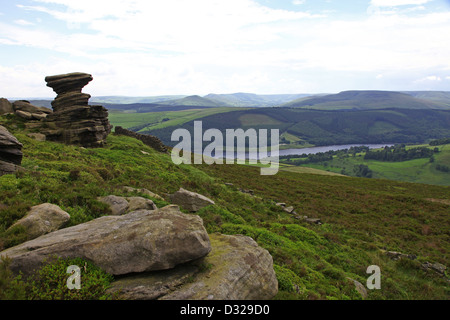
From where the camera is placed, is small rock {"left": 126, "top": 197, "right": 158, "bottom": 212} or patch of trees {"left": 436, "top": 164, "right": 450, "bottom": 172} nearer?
small rock {"left": 126, "top": 197, "right": 158, "bottom": 212}

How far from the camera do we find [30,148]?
2492 cm

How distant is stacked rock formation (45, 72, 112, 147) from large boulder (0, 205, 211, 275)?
1161 inches

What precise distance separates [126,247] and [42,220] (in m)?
4.82

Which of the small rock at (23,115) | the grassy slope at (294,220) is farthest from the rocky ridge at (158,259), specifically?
the small rock at (23,115)

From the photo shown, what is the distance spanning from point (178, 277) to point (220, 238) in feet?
13.0

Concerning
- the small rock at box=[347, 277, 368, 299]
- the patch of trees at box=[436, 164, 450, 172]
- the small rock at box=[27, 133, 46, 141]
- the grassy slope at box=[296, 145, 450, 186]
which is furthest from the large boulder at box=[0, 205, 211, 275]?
the patch of trees at box=[436, 164, 450, 172]

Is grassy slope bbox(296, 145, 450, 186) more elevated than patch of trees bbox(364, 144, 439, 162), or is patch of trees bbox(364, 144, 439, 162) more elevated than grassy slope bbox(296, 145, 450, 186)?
patch of trees bbox(364, 144, 439, 162)

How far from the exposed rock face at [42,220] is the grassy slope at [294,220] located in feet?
1.45

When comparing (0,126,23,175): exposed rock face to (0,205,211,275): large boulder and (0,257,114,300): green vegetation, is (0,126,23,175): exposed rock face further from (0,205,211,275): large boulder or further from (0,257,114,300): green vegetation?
(0,257,114,300): green vegetation

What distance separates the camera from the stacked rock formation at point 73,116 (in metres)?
34.0

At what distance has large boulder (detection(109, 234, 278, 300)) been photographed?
7.51 metres

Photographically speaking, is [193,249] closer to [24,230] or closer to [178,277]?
[178,277]
